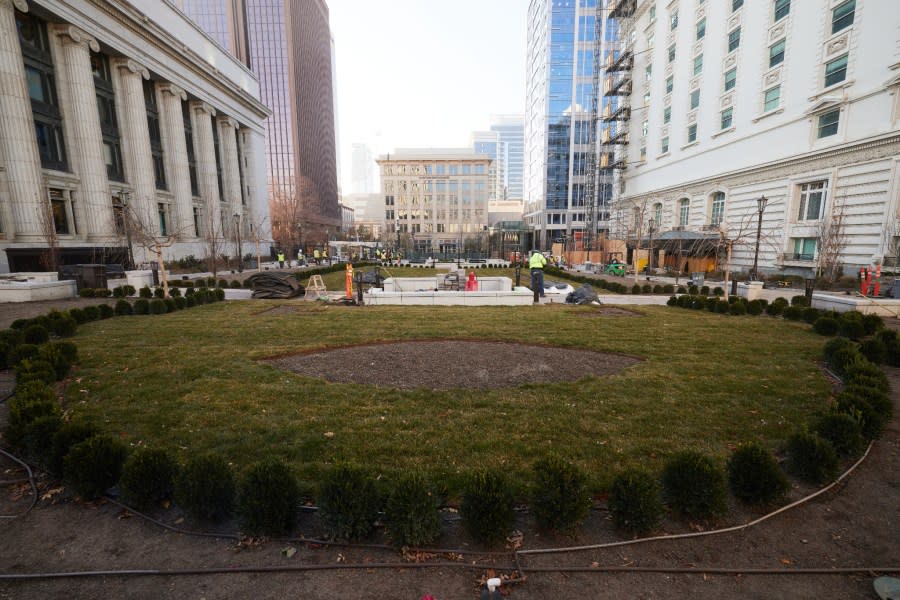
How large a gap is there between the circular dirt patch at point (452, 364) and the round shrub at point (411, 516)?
362 centimetres

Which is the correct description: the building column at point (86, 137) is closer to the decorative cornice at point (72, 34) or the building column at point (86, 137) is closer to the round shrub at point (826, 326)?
the decorative cornice at point (72, 34)

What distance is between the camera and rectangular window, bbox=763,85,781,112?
1098 inches

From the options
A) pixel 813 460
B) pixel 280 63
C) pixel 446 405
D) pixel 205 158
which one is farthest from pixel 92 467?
pixel 280 63

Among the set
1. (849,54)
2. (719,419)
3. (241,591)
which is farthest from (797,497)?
(849,54)

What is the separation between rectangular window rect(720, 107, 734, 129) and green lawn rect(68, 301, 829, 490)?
29.6m

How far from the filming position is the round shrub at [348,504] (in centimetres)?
336

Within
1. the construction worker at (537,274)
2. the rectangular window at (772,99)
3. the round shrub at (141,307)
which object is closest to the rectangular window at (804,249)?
the rectangular window at (772,99)

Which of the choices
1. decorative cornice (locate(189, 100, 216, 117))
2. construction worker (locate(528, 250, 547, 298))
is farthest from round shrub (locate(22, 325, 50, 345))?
decorative cornice (locate(189, 100, 216, 117))

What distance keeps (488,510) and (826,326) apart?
12.7 m

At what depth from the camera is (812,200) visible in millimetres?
25984

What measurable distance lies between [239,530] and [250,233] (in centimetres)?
5293

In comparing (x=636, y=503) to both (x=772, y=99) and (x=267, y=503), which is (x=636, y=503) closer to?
(x=267, y=503)

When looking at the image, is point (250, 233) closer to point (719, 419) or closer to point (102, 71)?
point (102, 71)

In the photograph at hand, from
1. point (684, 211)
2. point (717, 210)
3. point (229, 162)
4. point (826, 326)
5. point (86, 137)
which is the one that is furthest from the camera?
point (229, 162)
